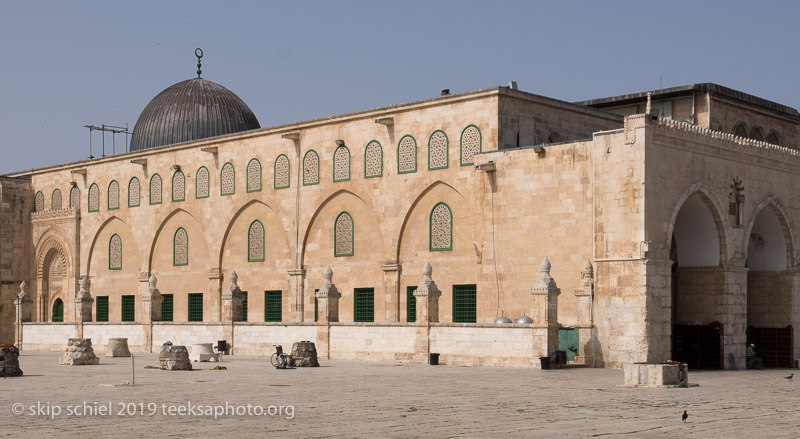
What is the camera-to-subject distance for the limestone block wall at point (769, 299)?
2638 centimetres

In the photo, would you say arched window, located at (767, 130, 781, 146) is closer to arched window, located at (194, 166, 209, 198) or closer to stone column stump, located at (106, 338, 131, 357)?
arched window, located at (194, 166, 209, 198)

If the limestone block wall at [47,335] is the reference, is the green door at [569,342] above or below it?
above

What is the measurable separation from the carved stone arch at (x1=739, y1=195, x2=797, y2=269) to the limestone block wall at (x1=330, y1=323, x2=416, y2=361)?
27.7 feet

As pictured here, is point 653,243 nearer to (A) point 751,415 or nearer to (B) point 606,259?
(B) point 606,259

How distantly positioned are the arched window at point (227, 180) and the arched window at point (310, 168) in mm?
3154

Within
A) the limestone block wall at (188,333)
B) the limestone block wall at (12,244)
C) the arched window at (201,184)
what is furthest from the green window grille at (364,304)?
the limestone block wall at (12,244)

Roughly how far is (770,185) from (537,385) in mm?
11196

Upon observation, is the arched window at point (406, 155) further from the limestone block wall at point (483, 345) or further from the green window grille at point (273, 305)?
the green window grille at point (273, 305)

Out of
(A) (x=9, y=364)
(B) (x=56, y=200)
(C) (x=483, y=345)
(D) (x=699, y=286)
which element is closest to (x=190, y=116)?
(B) (x=56, y=200)


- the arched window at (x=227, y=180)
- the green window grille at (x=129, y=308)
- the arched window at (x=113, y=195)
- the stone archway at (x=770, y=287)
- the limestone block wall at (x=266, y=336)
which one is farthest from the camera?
the arched window at (x=113, y=195)

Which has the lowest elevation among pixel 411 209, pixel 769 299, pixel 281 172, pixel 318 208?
pixel 769 299

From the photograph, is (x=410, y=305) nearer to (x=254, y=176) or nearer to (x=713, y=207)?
(x=254, y=176)

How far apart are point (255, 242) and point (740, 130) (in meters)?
15.0

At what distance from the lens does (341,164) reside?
30281mm
